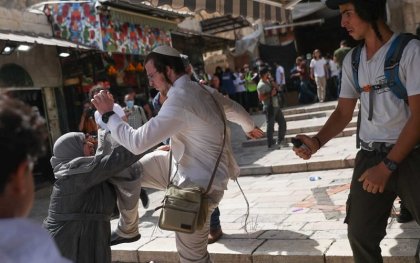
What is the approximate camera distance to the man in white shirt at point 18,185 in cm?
135

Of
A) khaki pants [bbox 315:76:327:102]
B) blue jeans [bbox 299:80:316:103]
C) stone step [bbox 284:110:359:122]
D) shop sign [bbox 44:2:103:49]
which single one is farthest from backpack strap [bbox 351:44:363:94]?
blue jeans [bbox 299:80:316:103]

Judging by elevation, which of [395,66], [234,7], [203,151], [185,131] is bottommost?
[203,151]

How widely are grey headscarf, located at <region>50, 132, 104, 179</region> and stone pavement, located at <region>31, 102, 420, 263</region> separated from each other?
60.5 inches

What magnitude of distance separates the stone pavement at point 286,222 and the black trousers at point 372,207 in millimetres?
436

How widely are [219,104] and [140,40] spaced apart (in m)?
9.55

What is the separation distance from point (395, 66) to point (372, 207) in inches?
32.6

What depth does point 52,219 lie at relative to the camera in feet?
11.3

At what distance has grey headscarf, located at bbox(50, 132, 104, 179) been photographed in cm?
342

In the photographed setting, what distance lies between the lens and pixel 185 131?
3451mm

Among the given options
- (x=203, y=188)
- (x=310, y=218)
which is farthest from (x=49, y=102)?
(x=203, y=188)

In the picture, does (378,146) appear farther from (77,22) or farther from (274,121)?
(77,22)

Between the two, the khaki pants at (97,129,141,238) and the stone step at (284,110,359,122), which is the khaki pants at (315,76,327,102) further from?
the khaki pants at (97,129,141,238)

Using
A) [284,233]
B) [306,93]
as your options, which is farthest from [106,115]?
[306,93]

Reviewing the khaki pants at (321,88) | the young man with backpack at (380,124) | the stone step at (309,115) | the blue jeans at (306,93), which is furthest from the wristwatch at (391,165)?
the blue jeans at (306,93)
